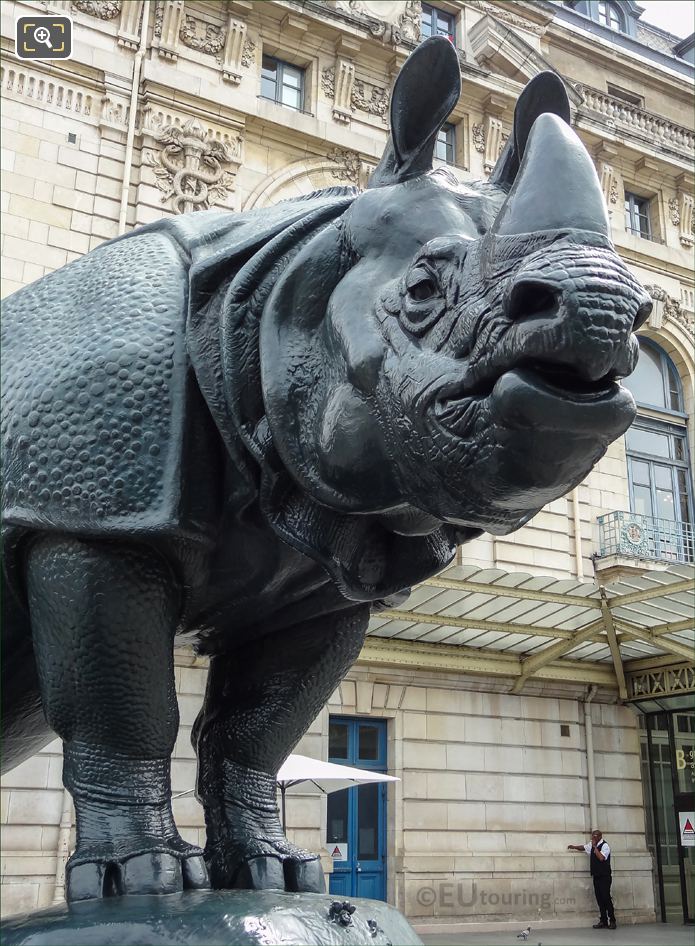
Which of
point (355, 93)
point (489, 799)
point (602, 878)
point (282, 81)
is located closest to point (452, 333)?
A: point (489, 799)

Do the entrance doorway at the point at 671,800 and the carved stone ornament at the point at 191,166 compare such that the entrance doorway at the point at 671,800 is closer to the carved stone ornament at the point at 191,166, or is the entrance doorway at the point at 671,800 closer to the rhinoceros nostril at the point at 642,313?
the carved stone ornament at the point at 191,166

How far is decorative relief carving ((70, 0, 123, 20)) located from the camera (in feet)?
47.6

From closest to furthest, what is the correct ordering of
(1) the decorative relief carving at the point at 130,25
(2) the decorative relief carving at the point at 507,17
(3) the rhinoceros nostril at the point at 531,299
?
(3) the rhinoceros nostril at the point at 531,299, (1) the decorative relief carving at the point at 130,25, (2) the decorative relief carving at the point at 507,17

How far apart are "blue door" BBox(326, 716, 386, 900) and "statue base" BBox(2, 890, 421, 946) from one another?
1323 cm

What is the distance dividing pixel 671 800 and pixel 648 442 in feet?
22.6

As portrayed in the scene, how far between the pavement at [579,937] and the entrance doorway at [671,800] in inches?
56.9

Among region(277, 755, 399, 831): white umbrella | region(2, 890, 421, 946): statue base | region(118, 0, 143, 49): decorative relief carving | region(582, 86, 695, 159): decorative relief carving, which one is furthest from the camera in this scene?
region(582, 86, 695, 159): decorative relief carving

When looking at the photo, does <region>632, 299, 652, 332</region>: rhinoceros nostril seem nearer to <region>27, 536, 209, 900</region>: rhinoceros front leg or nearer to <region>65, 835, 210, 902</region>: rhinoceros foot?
<region>27, 536, 209, 900</region>: rhinoceros front leg

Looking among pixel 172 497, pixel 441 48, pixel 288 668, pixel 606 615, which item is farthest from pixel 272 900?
pixel 606 615

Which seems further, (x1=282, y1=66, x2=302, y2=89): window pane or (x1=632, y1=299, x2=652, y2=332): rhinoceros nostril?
(x1=282, y1=66, x2=302, y2=89): window pane

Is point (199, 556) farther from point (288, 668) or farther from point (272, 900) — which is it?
point (272, 900)

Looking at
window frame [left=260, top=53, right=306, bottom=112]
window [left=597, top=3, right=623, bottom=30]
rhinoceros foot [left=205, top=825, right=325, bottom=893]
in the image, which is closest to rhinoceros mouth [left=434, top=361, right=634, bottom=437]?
rhinoceros foot [left=205, top=825, right=325, bottom=893]

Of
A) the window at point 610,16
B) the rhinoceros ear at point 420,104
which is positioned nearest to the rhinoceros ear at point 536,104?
the rhinoceros ear at point 420,104

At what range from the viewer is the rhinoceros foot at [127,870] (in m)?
1.49
